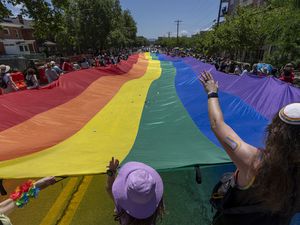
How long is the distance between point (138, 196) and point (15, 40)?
56.2 m

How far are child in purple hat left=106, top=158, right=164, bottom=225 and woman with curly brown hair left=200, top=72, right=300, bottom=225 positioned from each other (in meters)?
0.43

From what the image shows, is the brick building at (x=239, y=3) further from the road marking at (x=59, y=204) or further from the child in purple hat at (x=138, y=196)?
the child in purple hat at (x=138, y=196)

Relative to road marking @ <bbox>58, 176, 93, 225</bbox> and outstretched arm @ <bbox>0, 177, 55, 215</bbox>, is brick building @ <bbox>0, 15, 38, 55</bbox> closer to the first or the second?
road marking @ <bbox>58, 176, 93, 225</bbox>

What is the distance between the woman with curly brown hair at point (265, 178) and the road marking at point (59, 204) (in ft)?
8.82

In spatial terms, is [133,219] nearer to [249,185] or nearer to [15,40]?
[249,185]

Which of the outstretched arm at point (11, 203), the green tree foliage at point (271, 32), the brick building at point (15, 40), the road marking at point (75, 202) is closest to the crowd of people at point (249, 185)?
the outstretched arm at point (11, 203)

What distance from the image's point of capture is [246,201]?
1.49m

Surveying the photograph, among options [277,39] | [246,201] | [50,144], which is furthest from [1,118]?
[277,39]

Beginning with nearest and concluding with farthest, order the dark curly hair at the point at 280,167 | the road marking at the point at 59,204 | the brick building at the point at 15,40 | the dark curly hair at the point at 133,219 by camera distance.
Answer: the dark curly hair at the point at 280,167 → the dark curly hair at the point at 133,219 → the road marking at the point at 59,204 → the brick building at the point at 15,40

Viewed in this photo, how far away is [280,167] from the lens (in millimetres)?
1297

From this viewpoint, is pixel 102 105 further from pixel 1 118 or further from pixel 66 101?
pixel 1 118

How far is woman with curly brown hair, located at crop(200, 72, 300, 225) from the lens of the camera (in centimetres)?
128

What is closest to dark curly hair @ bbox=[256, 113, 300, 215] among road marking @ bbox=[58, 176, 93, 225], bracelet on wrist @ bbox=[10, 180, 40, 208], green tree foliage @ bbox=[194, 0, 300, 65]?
bracelet on wrist @ bbox=[10, 180, 40, 208]

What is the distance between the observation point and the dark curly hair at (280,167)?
4.17 ft
